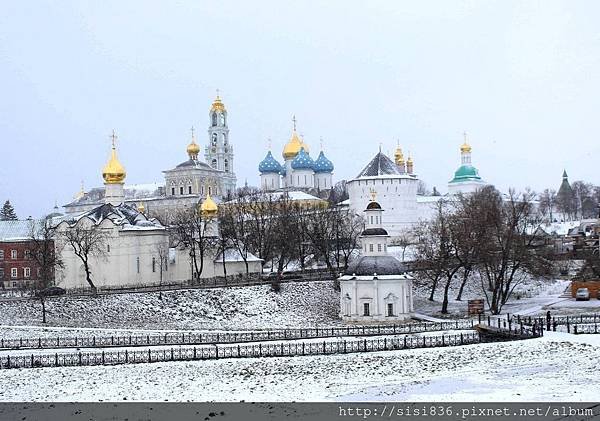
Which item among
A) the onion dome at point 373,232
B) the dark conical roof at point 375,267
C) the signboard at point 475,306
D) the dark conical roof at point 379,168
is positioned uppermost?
the dark conical roof at point 379,168

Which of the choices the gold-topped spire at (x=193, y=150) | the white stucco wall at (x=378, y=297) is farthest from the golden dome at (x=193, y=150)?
the white stucco wall at (x=378, y=297)

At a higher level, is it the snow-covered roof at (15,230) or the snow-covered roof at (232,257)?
the snow-covered roof at (15,230)

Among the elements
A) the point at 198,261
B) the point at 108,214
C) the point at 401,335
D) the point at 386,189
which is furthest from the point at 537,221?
the point at 401,335

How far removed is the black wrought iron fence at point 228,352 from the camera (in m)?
34.3

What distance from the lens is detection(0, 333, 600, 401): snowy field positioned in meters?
25.8

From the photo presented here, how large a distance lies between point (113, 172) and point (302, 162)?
160 ft

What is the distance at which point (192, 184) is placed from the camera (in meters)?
108

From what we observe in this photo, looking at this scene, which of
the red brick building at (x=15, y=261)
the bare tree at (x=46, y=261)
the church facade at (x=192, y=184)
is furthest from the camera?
the church facade at (x=192, y=184)

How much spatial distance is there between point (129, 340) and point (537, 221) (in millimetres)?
50991

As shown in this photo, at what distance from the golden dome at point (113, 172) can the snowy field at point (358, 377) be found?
3888cm

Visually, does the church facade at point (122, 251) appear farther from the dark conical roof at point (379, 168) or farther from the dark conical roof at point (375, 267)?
the dark conical roof at point (379, 168)

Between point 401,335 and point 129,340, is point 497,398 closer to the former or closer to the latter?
point 401,335

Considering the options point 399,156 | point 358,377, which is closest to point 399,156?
point 399,156

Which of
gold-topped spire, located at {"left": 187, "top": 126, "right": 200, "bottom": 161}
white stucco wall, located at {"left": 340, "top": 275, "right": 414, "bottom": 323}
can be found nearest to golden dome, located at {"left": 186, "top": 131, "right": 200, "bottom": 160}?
gold-topped spire, located at {"left": 187, "top": 126, "right": 200, "bottom": 161}
